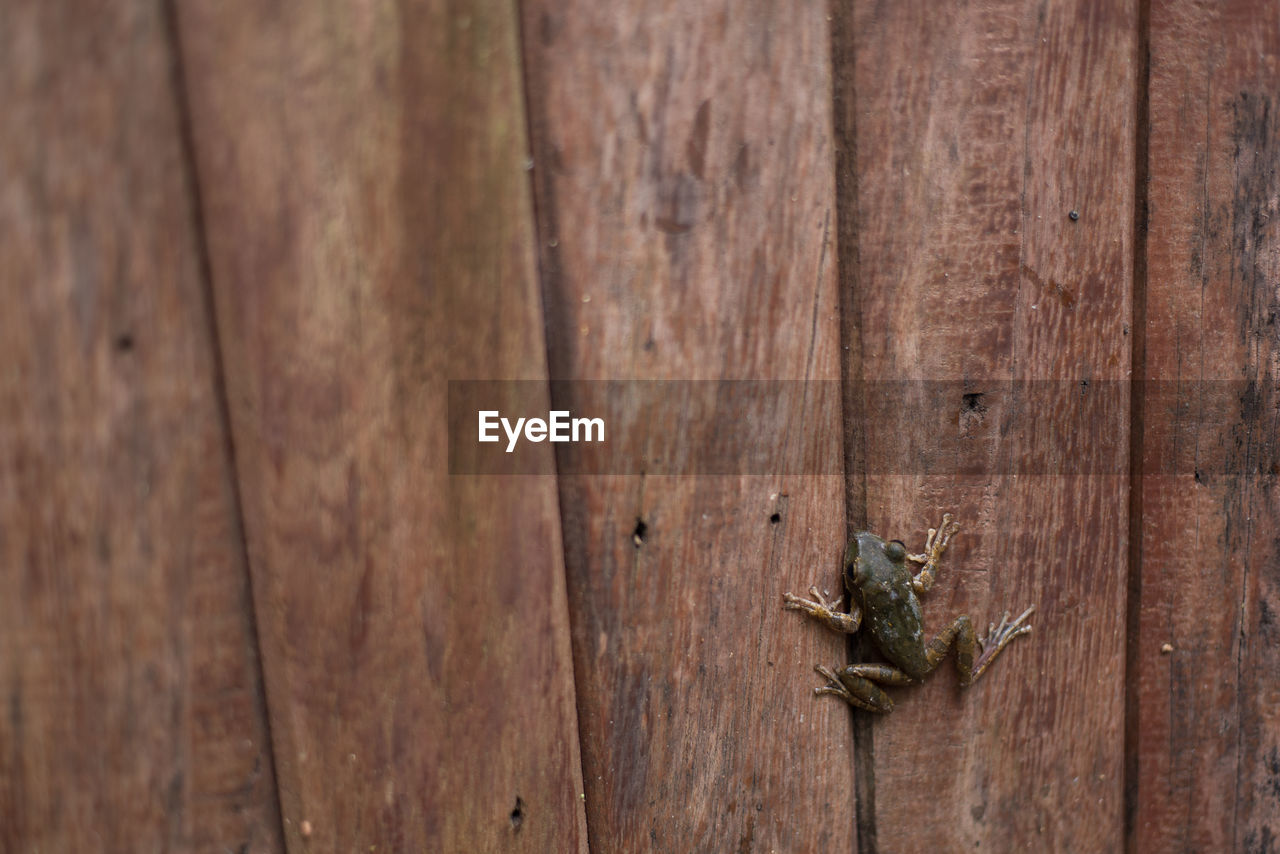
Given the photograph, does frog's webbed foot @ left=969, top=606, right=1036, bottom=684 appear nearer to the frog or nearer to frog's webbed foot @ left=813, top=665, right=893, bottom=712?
the frog

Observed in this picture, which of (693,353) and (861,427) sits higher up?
(693,353)

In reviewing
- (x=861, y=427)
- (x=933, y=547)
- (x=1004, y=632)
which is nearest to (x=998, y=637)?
(x=1004, y=632)

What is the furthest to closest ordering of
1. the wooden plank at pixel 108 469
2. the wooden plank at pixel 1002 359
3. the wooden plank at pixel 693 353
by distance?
1. the wooden plank at pixel 1002 359
2. the wooden plank at pixel 693 353
3. the wooden plank at pixel 108 469

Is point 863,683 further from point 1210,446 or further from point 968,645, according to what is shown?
point 1210,446

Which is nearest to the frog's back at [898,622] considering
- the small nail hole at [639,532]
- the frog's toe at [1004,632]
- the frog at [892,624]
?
the frog at [892,624]

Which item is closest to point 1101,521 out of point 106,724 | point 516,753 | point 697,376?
point 697,376

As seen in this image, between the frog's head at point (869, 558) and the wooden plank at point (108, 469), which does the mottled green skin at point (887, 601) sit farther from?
the wooden plank at point (108, 469)

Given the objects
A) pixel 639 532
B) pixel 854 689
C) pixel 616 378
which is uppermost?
pixel 616 378

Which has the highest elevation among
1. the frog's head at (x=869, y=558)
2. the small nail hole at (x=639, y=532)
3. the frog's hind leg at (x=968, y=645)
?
the small nail hole at (x=639, y=532)
